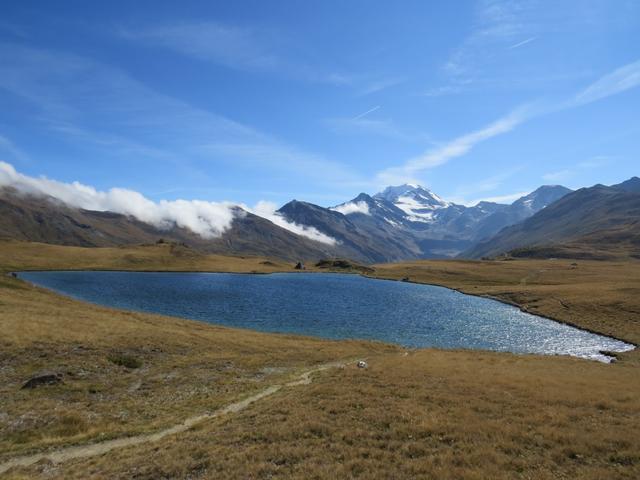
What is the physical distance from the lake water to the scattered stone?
49.1m

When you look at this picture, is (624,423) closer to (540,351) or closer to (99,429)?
(99,429)

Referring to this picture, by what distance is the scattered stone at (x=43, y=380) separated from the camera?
1184 inches

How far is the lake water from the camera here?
74750 mm

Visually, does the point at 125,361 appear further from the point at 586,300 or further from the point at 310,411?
the point at 586,300

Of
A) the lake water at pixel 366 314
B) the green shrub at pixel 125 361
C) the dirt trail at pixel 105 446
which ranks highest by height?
the dirt trail at pixel 105 446

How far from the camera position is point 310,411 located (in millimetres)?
23469

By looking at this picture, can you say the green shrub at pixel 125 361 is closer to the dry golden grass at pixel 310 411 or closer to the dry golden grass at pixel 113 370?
the dry golden grass at pixel 113 370

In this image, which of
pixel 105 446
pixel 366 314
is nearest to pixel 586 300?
pixel 366 314

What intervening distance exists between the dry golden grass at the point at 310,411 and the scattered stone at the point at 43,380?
86 centimetres

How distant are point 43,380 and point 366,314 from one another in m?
78.8

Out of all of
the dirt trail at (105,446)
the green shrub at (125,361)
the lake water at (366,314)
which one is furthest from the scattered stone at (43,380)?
the lake water at (366,314)

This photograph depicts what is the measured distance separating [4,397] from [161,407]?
10.9m

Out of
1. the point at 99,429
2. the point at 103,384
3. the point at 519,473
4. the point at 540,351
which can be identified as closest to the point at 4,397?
the point at 103,384

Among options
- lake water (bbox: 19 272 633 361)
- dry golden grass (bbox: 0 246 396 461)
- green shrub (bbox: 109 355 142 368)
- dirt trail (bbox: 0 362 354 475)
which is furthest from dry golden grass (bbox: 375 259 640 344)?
green shrub (bbox: 109 355 142 368)
